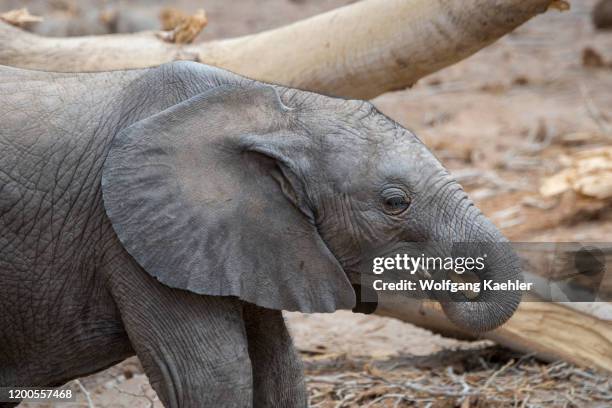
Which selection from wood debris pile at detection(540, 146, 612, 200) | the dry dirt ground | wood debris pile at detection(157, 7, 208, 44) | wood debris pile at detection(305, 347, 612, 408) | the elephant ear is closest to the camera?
the elephant ear

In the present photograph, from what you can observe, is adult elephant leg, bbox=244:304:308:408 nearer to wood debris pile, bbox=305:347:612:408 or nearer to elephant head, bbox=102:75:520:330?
elephant head, bbox=102:75:520:330

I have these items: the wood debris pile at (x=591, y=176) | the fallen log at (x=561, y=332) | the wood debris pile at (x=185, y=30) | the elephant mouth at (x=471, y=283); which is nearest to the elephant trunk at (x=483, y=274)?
the elephant mouth at (x=471, y=283)

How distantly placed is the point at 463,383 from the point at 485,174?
12.2ft

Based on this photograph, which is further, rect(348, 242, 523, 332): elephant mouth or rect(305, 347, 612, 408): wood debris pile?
rect(305, 347, 612, 408): wood debris pile

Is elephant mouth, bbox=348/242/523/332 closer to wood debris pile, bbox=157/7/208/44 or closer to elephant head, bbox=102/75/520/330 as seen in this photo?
elephant head, bbox=102/75/520/330

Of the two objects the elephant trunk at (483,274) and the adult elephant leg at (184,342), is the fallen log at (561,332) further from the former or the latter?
the adult elephant leg at (184,342)

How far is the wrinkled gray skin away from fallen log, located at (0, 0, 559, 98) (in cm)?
154

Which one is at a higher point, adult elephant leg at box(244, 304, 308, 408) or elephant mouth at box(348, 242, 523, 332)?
elephant mouth at box(348, 242, 523, 332)

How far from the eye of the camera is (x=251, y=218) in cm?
338

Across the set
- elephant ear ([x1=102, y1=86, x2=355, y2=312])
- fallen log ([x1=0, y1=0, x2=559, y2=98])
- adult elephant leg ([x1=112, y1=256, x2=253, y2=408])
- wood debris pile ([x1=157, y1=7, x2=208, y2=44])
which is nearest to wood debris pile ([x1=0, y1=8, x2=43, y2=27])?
fallen log ([x1=0, y1=0, x2=559, y2=98])

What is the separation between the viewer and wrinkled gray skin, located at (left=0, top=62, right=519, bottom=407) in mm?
3367

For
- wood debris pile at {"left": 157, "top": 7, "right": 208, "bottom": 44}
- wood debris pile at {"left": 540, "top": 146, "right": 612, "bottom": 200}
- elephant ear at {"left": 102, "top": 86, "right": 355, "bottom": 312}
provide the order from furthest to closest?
wood debris pile at {"left": 540, "top": 146, "right": 612, "bottom": 200} < wood debris pile at {"left": 157, "top": 7, "right": 208, "bottom": 44} < elephant ear at {"left": 102, "top": 86, "right": 355, "bottom": 312}

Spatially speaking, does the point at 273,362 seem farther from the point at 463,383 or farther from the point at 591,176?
the point at 591,176

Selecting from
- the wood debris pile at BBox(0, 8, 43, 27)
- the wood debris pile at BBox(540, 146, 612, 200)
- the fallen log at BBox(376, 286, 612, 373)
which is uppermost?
the wood debris pile at BBox(0, 8, 43, 27)
